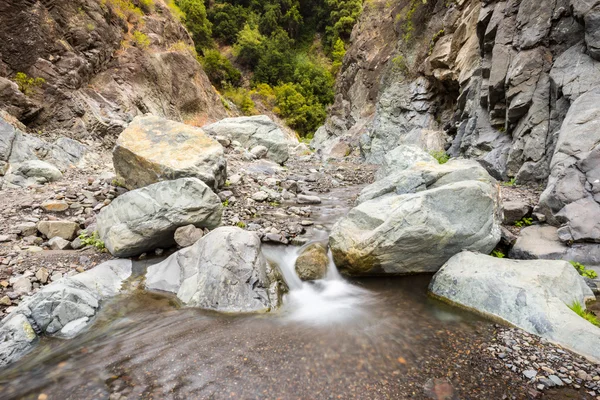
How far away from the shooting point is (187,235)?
531 cm

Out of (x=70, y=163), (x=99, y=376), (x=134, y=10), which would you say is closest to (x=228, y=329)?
(x=99, y=376)

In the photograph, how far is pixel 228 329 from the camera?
3613mm

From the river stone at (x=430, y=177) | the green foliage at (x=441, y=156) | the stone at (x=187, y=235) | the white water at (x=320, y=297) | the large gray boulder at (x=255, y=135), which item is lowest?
the white water at (x=320, y=297)

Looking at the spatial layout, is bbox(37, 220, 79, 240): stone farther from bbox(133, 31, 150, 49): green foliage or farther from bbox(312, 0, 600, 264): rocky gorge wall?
bbox(133, 31, 150, 49): green foliage

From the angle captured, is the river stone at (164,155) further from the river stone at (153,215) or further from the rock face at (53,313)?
the rock face at (53,313)

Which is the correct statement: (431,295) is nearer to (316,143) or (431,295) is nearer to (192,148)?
(192,148)

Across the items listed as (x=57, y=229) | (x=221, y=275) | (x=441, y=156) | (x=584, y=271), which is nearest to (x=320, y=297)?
(x=221, y=275)

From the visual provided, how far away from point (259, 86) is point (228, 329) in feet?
110

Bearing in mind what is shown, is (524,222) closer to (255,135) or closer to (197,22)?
(255,135)

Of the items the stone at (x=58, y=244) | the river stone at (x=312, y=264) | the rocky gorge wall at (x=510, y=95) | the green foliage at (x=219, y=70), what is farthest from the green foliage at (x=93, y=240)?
the green foliage at (x=219, y=70)

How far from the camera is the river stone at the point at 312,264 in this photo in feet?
16.7

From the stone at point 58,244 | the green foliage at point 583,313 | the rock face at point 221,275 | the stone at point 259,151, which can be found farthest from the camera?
the stone at point 259,151

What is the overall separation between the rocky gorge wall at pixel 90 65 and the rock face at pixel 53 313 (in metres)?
10.1

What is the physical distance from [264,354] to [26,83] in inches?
557
